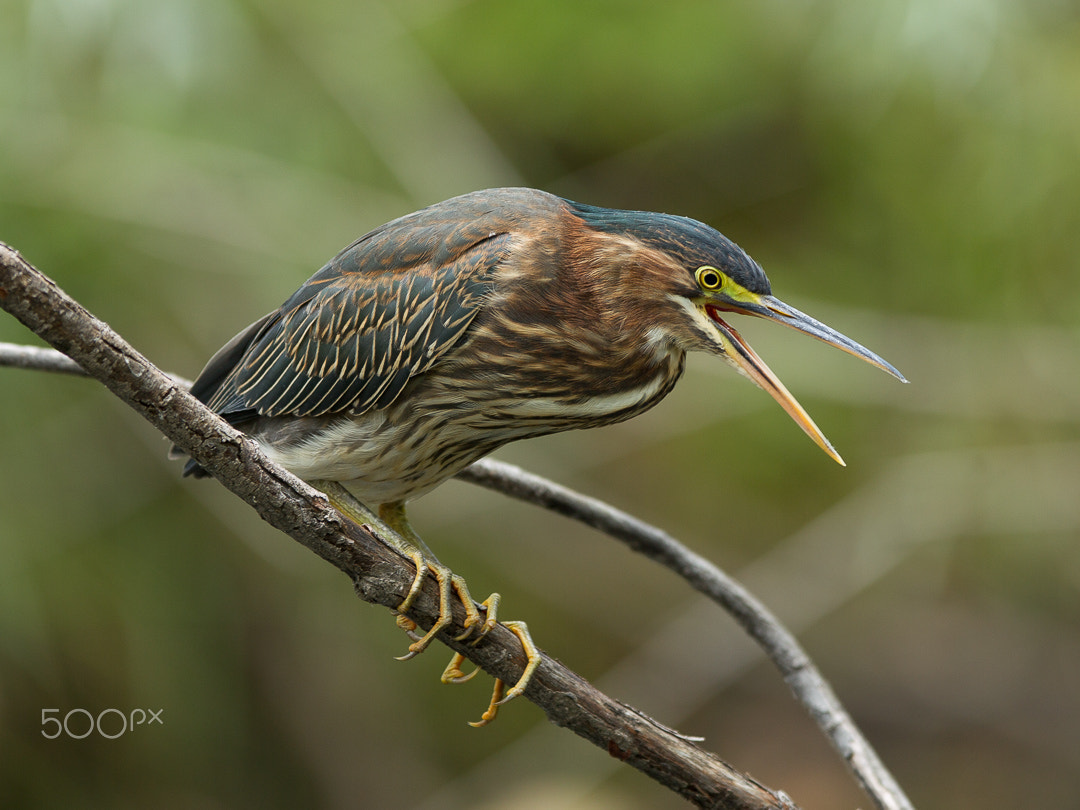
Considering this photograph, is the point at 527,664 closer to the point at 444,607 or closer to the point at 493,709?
the point at 444,607

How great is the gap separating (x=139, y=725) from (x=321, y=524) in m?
3.16

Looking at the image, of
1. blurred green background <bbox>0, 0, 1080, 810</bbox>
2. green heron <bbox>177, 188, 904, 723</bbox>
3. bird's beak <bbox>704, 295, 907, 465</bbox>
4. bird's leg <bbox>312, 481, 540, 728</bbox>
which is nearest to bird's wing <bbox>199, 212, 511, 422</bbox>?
green heron <bbox>177, 188, 904, 723</bbox>

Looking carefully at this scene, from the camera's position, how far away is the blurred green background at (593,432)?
159 inches

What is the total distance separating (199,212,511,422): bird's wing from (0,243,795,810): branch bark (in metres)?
0.55

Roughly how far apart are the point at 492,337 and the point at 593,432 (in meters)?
2.78

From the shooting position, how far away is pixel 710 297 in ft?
6.84

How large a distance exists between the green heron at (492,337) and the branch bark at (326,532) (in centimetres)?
18

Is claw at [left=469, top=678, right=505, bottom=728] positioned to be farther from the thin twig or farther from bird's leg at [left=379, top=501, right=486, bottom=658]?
the thin twig

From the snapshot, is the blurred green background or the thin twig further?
the blurred green background

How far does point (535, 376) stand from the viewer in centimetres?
214

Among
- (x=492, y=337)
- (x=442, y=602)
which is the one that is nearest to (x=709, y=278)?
(x=492, y=337)

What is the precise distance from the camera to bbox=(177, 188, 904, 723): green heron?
6.81 feet

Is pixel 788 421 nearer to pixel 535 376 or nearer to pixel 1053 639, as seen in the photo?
pixel 1053 639

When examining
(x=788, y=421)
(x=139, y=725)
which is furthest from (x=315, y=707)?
(x=788, y=421)
